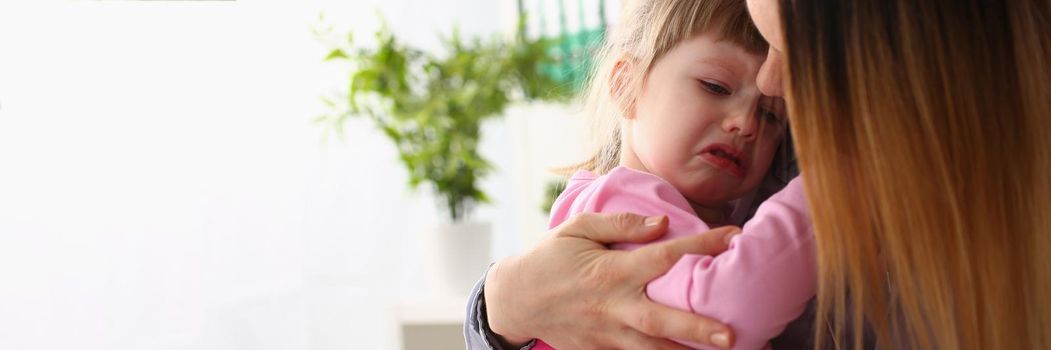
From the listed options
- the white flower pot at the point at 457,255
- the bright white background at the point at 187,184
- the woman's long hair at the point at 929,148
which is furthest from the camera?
the white flower pot at the point at 457,255

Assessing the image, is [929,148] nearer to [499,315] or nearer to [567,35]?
[499,315]

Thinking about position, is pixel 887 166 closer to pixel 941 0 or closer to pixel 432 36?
pixel 941 0

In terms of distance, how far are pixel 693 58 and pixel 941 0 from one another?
0.26m

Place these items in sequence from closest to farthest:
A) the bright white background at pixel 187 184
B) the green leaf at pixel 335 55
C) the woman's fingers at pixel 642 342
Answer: the woman's fingers at pixel 642 342 < the bright white background at pixel 187 184 < the green leaf at pixel 335 55

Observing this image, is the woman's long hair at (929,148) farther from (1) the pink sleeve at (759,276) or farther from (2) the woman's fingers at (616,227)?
(2) the woman's fingers at (616,227)

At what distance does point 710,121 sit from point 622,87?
144 millimetres

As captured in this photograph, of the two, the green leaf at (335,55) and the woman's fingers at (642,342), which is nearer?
the woman's fingers at (642,342)

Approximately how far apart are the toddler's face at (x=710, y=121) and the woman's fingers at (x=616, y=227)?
0.37ft

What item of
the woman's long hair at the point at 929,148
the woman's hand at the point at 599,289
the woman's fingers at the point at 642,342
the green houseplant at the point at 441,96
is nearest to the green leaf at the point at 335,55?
the green houseplant at the point at 441,96

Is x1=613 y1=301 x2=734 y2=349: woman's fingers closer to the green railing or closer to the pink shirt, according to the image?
the pink shirt

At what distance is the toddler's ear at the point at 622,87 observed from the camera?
110 cm

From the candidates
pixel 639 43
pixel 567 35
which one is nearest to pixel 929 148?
pixel 639 43

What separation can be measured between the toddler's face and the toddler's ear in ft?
0.14

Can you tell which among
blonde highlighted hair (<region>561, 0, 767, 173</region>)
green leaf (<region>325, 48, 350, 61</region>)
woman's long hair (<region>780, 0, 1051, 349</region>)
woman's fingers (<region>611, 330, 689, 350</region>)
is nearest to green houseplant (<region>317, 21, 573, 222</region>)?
green leaf (<region>325, 48, 350, 61</region>)
